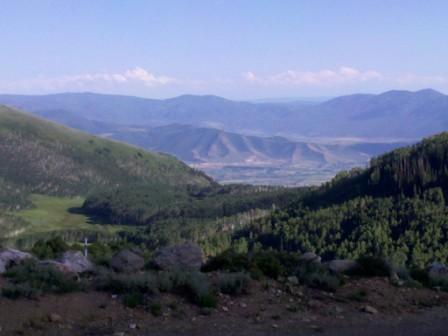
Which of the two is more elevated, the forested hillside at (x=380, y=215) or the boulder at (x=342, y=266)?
the boulder at (x=342, y=266)

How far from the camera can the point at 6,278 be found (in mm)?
19188

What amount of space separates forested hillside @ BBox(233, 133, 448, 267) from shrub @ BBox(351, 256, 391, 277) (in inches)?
983

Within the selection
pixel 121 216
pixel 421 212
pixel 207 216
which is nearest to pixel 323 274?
pixel 421 212

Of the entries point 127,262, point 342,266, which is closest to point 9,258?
point 127,262

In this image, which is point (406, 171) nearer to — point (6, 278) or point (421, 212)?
point (421, 212)

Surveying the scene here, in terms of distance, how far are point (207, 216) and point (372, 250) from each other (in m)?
77.0

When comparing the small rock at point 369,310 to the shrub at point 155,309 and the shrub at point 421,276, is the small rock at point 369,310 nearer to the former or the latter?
the shrub at point 421,276

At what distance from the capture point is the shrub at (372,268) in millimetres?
21406

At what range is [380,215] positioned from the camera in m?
72.9

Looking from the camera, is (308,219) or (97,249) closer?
(97,249)

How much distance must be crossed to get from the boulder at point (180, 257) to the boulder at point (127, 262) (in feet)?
1.90

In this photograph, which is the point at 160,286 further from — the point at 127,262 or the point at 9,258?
the point at 9,258

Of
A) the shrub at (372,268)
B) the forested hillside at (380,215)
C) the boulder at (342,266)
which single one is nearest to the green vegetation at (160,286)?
the boulder at (342,266)

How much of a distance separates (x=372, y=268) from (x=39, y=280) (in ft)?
34.6
